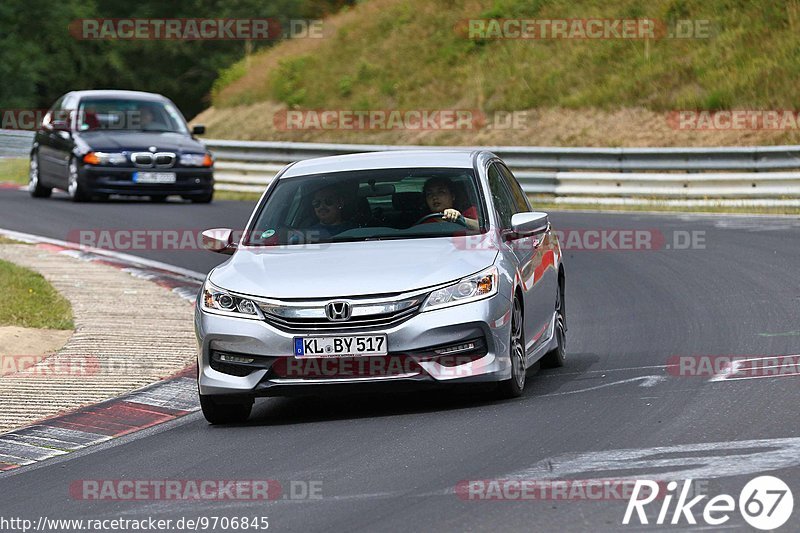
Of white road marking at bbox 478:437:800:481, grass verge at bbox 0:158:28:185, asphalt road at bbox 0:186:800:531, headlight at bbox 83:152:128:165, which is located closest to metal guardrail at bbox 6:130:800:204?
Answer: headlight at bbox 83:152:128:165

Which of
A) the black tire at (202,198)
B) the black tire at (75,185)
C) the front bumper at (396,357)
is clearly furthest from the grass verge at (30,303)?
the black tire at (202,198)

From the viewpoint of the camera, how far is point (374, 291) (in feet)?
29.2

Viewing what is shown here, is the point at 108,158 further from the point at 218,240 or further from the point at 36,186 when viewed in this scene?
the point at 218,240

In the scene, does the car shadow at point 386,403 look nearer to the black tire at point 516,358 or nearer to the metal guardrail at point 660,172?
the black tire at point 516,358

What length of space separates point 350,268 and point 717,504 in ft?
10.9

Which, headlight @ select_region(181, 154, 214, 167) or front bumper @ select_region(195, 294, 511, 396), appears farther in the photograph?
headlight @ select_region(181, 154, 214, 167)

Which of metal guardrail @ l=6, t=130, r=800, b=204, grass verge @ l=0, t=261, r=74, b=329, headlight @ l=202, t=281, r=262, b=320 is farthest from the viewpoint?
metal guardrail @ l=6, t=130, r=800, b=204

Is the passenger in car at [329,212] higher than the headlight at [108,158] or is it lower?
higher

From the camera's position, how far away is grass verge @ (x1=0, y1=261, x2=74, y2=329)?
13227 mm

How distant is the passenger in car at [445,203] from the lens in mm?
9984

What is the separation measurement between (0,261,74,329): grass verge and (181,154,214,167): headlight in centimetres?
875

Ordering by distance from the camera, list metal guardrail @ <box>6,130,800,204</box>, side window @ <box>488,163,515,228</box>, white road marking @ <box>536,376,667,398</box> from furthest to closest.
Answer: metal guardrail @ <box>6,130,800,204</box>, side window @ <box>488,163,515,228</box>, white road marking @ <box>536,376,667,398</box>

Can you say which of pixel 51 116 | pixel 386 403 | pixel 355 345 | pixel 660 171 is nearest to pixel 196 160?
pixel 51 116

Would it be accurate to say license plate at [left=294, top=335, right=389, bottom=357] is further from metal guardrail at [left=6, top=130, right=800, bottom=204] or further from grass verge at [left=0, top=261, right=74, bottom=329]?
metal guardrail at [left=6, top=130, right=800, bottom=204]
